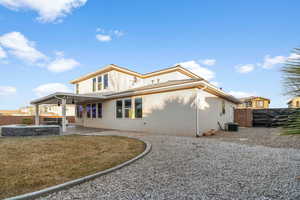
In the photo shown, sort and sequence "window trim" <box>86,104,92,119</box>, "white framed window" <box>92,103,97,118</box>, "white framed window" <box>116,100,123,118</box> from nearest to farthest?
"white framed window" <box>116,100,123,118</box> < "white framed window" <box>92,103,97,118</box> < "window trim" <box>86,104,92,119</box>

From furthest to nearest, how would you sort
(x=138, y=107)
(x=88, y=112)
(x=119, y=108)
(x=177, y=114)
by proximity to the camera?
(x=88, y=112), (x=119, y=108), (x=138, y=107), (x=177, y=114)

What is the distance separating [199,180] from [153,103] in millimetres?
7077

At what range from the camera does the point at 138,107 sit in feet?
35.0

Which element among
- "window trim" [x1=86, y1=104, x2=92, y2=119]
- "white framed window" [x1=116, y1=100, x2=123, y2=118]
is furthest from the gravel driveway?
"window trim" [x1=86, y1=104, x2=92, y2=119]

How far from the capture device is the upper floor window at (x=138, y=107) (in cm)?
1048

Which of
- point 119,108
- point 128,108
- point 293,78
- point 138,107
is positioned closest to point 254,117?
point 138,107

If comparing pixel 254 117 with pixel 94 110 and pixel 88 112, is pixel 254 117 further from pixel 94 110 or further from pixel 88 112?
pixel 88 112

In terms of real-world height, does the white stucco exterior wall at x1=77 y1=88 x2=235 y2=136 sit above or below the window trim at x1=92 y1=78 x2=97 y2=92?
below

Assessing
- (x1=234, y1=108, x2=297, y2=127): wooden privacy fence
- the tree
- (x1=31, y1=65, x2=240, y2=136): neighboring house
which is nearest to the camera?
the tree

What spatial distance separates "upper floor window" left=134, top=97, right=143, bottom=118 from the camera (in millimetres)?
10484

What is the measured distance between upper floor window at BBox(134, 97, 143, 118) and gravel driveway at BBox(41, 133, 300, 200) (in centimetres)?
627

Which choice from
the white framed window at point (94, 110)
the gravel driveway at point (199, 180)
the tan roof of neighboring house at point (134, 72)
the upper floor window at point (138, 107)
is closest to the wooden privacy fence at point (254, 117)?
the tan roof of neighboring house at point (134, 72)

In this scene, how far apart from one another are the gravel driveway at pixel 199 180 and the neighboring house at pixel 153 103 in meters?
4.40

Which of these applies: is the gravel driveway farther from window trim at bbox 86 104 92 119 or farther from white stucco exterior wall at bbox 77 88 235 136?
window trim at bbox 86 104 92 119
